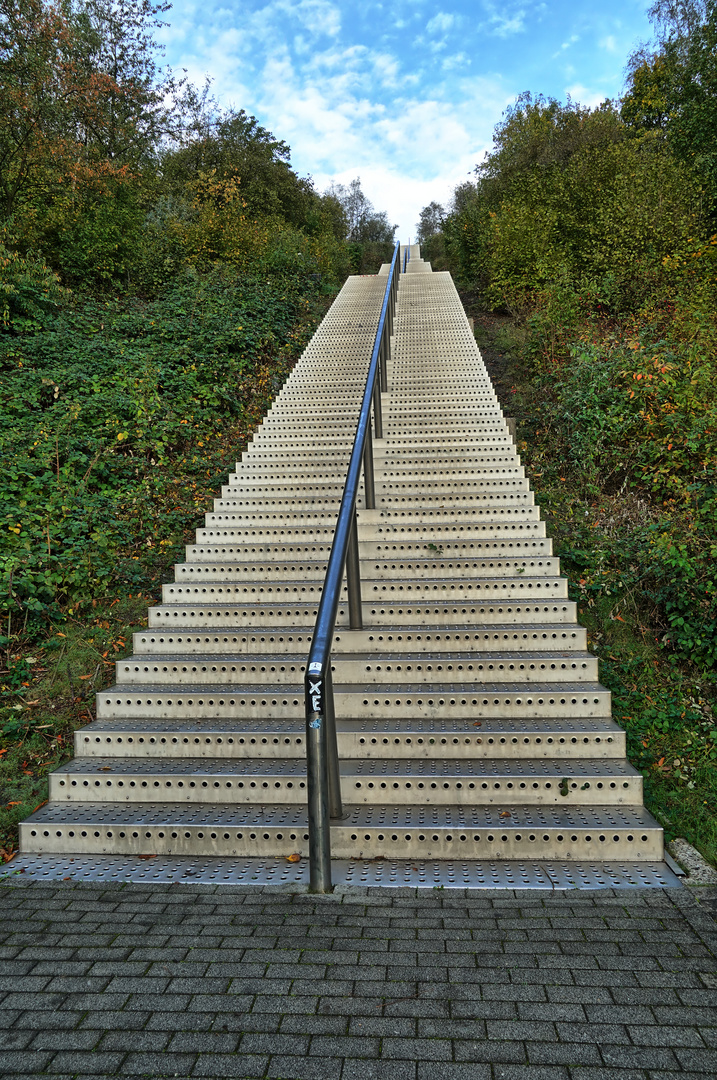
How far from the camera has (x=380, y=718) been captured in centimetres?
391

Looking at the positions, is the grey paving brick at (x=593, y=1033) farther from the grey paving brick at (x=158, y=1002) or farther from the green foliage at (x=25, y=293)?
the green foliage at (x=25, y=293)

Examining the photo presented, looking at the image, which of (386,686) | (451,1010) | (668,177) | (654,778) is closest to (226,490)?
(386,686)

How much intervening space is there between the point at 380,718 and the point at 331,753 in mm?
875

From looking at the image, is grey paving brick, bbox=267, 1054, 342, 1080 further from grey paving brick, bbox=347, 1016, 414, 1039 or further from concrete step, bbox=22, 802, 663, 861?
concrete step, bbox=22, 802, 663, 861

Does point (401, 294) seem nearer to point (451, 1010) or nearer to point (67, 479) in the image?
point (67, 479)

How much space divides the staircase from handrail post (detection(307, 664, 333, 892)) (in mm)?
158

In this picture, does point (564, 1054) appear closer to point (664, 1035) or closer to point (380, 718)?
point (664, 1035)

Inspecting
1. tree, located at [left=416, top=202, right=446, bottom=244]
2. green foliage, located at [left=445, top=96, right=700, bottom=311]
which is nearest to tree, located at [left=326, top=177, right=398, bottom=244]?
tree, located at [left=416, top=202, right=446, bottom=244]

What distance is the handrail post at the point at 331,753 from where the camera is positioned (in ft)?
9.63

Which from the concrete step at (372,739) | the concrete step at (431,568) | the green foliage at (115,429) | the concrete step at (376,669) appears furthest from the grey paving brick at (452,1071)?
the green foliage at (115,429)

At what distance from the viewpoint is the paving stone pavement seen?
1989mm

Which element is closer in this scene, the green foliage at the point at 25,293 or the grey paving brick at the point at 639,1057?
the grey paving brick at the point at 639,1057

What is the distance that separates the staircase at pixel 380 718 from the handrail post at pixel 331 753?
0.29 ft

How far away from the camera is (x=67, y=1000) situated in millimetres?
2266
